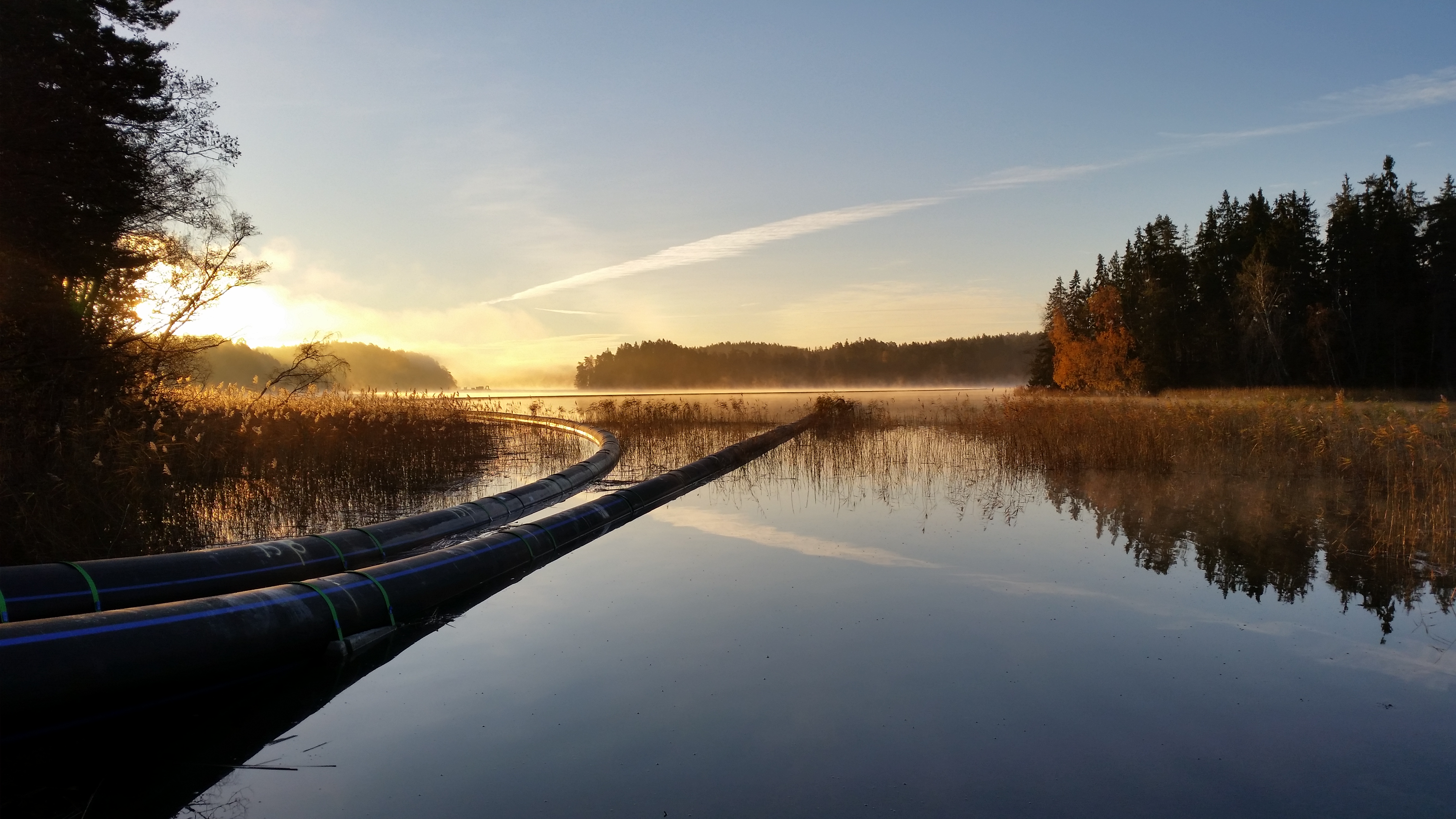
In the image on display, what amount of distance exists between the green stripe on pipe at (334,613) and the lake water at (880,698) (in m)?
0.24

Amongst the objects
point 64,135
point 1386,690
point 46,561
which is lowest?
point 1386,690

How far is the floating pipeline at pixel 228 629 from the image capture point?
425cm

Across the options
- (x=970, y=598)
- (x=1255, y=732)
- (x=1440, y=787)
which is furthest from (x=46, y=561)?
(x=1440, y=787)

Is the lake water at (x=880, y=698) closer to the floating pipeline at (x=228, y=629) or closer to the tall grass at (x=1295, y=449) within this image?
the floating pipeline at (x=228, y=629)

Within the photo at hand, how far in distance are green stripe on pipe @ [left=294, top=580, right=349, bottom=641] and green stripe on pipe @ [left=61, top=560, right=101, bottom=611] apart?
138cm

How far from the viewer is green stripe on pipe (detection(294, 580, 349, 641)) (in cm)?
591

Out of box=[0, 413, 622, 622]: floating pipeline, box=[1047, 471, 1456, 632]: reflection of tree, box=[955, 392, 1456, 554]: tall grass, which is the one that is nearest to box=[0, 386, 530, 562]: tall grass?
box=[0, 413, 622, 622]: floating pipeline

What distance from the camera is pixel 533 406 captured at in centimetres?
3325

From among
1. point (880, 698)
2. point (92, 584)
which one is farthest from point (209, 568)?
point (880, 698)

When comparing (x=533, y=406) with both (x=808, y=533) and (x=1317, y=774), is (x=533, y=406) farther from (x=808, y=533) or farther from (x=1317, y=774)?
(x=1317, y=774)

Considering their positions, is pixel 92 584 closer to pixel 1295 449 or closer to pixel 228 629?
pixel 228 629

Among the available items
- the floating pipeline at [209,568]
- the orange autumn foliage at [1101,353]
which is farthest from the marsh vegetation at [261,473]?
the orange autumn foliage at [1101,353]

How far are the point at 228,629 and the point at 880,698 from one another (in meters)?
4.31

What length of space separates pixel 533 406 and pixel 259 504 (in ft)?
71.0
